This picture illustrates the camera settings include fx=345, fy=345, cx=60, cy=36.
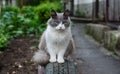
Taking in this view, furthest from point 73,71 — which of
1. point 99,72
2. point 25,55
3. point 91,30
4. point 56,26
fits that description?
point 91,30

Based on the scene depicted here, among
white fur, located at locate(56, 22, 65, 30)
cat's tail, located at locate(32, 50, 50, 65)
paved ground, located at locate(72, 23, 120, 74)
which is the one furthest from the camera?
paved ground, located at locate(72, 23, 120, 74)

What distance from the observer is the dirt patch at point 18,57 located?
7.08 meters

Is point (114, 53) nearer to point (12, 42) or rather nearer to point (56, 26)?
point (12, 42)

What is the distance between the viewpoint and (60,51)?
5.06 m

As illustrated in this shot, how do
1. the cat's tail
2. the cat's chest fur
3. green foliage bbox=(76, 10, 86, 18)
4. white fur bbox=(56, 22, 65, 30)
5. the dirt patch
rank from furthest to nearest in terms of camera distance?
green foliage bbox=(76, 10, 86, 18)
the dirt patch
the cat's tail
the cat's chest fur
white fur bbox=(56, 22, 65, 30)

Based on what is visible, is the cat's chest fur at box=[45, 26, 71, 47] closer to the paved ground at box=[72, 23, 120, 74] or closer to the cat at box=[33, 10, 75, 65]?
the cat at box=[33, 10, 75, 65]

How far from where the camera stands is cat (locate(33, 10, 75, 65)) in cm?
485

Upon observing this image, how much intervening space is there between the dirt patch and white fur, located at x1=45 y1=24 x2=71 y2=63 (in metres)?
1.90

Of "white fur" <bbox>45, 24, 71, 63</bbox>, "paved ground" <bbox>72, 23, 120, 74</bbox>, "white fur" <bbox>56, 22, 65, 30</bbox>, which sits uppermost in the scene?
"white fur" <bbox>56, 22, 65, 30</bbox>

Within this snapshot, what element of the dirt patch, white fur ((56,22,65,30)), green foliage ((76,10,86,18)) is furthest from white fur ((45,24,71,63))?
green foliage ((76,10,86,18))

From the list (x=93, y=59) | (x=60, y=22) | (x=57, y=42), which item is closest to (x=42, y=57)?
(x=57, y=42)

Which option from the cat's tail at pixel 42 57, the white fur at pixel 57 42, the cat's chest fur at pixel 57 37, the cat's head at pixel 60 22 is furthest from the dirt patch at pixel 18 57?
the cat's head at pixel 60 22

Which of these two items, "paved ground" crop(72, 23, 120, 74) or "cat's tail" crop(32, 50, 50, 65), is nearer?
"cat's tail" crop(32, 50, 50, 65)

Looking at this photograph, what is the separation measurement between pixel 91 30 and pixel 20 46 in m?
3.14
